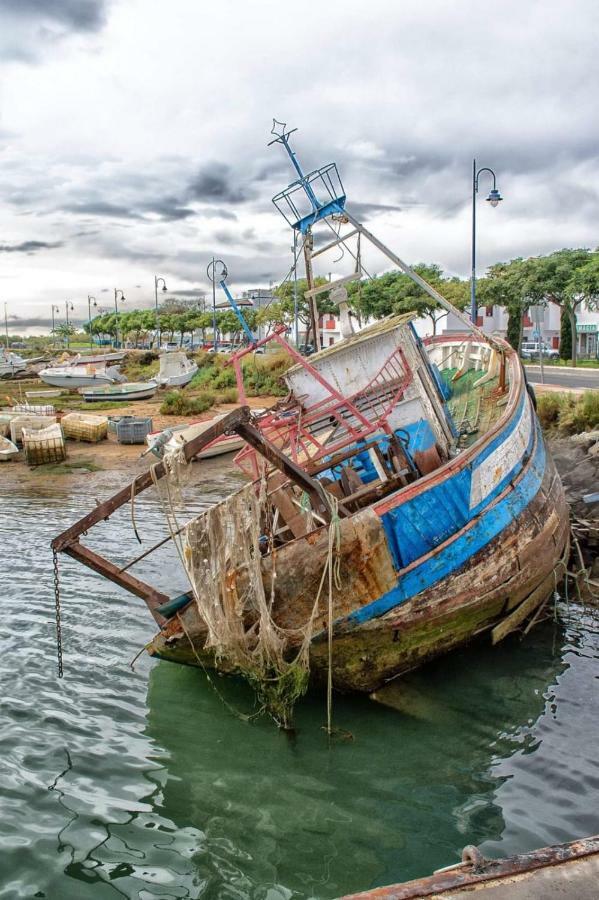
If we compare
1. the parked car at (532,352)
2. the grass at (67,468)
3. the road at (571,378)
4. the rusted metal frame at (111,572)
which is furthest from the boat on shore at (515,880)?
the parked car at (532,352)

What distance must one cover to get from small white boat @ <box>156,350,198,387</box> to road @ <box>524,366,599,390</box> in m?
19.2

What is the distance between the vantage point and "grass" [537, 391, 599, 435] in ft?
58.2

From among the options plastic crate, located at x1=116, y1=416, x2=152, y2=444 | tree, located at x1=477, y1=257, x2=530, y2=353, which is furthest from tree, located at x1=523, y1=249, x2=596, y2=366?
plastic crate, located at x1=116, y1=416, x2=152, y2=444

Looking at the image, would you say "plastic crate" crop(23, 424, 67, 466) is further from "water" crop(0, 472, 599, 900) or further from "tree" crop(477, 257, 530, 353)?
"tree" crop(477, 257, 530, 353)

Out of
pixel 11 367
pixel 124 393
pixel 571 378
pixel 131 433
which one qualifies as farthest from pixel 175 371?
pixel 11 367

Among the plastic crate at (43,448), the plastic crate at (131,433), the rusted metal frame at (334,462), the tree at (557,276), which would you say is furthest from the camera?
the tree at (557,276)

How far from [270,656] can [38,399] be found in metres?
35.6

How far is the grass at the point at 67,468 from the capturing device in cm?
2005

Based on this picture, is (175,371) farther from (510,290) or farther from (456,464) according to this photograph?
(456,464)

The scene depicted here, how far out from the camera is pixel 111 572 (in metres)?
6.55

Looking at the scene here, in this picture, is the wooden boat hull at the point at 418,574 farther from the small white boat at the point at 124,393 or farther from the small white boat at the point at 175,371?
the small white boat at the point at 175,371

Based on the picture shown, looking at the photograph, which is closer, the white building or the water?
the water

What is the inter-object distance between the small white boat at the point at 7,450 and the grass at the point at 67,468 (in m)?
1.50

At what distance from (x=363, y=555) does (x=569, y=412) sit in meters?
13.6
